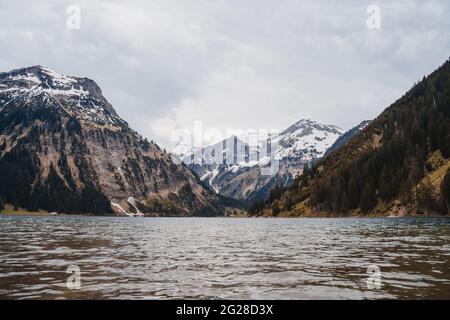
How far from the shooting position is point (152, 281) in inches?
953

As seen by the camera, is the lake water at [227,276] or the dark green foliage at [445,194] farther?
the dark green foliage at [445,194]

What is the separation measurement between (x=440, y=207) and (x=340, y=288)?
7314 inches

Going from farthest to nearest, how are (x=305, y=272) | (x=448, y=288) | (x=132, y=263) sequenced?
(x=132, y=263) < (x=305, y=272) < (x=448, y=288)

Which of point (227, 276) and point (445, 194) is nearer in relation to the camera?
point (227, 276)

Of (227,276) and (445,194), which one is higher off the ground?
(445,194)

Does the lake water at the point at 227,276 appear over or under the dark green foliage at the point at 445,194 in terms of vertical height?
under

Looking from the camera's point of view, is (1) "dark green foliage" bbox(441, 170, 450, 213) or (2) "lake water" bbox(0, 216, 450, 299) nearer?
(2) "lake water" bbox(0, 216, 450, 299)

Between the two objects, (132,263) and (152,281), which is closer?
(152,281)

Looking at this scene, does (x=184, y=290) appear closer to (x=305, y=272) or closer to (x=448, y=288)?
(x=305, y=272)

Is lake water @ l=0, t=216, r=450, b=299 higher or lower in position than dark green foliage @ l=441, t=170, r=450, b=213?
lower
